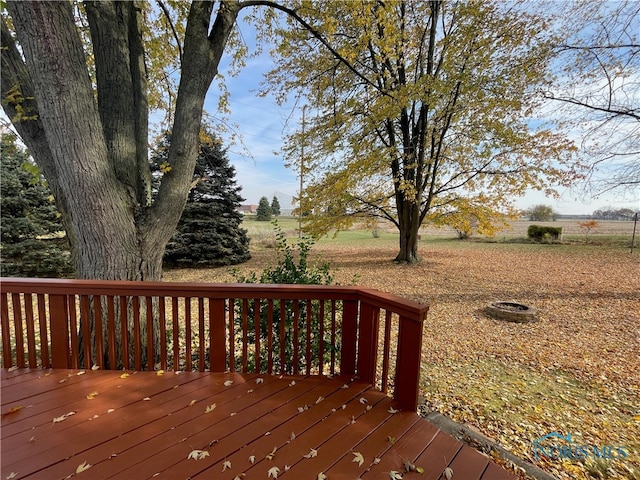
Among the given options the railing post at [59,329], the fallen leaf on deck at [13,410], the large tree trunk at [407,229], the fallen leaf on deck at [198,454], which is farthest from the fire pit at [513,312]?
the fallen leaf on deck at [13,410]

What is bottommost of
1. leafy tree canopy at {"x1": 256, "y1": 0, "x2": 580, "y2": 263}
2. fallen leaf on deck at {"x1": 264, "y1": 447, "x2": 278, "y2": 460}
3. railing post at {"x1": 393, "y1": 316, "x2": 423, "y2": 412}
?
fallen leaf on deck at {"x1": 264, "y1": 447, "x2": 278, "y2": 460}

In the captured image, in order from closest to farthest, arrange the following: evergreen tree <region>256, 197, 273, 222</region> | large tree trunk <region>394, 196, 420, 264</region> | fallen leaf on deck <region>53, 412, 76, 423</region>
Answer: fallen leaf on deck <region>53, 412, 76, 423</region> < large tree trunk <region>394, 196, 420, 264</region> < evergreen tree <region>256, 197, 273, 222</region>

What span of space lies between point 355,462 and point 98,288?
2.16m

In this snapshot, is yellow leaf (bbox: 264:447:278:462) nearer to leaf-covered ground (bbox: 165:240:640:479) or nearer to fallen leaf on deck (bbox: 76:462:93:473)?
fallen leaf on deck (bbox: 76:462:93:473)

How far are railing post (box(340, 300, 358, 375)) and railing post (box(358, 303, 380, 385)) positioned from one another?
0.19 ft

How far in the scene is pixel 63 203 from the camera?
8.88ft

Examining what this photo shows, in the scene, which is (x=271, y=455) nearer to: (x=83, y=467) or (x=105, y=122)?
(x=83, y=467)

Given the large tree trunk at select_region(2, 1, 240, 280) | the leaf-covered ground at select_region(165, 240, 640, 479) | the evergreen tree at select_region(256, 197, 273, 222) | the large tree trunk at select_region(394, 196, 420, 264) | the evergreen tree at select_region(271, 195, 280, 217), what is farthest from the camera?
the evergreen tree at select_region(271, 195, 280, 217)

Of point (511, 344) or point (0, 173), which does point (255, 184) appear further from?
point (511, 344)

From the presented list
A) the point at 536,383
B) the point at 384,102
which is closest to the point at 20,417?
the point at 536,383

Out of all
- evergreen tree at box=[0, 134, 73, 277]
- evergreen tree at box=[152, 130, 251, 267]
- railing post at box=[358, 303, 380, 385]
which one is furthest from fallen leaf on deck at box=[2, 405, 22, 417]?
evergreen tree at box=[152, 130, 251, 267]

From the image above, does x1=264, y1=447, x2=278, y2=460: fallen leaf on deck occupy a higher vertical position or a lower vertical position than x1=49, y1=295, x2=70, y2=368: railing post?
lower

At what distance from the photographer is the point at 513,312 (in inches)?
192

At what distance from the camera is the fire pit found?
190 inches
